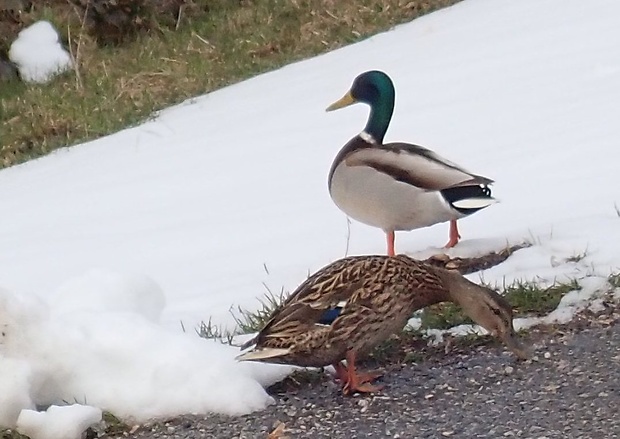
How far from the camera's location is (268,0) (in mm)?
11438

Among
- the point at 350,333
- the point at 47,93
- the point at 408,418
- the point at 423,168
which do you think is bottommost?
the point at 408,418

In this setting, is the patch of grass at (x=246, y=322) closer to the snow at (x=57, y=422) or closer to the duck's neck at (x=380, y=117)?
the snow at (x=57, y=422)

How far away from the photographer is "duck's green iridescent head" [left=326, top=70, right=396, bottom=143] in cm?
564

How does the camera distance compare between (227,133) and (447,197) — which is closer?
(447,197)

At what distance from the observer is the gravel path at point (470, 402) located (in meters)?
3.32

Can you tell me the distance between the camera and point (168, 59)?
401 inches

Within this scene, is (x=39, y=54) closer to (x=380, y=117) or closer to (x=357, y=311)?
(x=380, y=117)

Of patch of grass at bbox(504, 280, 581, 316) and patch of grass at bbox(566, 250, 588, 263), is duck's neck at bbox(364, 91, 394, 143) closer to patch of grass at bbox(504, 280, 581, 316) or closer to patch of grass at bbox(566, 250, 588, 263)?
patch of grass at bbox(566, 250, 588, 263)

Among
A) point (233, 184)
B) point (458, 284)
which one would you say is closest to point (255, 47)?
point (233, 184)

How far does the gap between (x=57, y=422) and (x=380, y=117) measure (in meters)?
2.70

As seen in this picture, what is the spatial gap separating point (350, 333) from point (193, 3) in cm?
829

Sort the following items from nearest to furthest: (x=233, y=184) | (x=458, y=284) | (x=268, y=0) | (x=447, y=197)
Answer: (x=458, y=284) < (x=447, y=197) < (x=233, y=184) < (x=268, y=0)

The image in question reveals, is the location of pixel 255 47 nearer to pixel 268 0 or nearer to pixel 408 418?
pixel 268 0

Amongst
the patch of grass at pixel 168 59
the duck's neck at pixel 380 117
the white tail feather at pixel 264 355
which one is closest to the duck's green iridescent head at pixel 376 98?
the duck's neck at pixel 380 117
